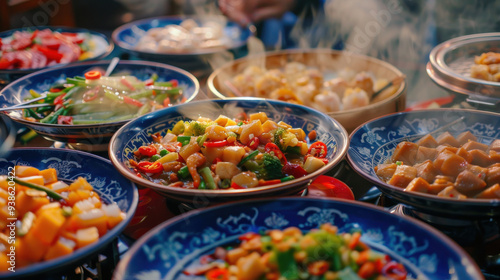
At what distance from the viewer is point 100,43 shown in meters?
4.45

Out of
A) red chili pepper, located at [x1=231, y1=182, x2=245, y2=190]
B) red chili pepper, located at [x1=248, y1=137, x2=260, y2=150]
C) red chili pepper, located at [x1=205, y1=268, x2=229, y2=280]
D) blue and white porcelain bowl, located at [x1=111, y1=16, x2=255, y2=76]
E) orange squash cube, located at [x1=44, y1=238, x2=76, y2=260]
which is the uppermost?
orange squash cube, located at [x1=44, y1=238, x2=76, y2=260]

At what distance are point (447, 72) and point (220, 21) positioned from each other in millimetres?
3392

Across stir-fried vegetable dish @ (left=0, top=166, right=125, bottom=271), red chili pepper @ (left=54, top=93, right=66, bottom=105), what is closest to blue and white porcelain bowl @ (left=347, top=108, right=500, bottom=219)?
stir-fried vegetable dish @ (left=0, top=166, right=125, bottom=271)

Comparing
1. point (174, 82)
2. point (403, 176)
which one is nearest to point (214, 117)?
point (174, 82)

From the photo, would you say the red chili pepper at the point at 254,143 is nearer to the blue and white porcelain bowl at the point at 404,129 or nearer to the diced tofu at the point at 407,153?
the blue and white porcelain bowl at the point at 404,129

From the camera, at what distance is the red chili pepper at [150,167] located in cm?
204

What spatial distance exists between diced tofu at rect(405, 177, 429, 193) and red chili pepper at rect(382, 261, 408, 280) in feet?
1.51

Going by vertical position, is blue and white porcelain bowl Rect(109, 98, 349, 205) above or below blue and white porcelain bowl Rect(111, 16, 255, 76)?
above

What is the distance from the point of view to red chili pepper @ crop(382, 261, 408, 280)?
141 centimetres

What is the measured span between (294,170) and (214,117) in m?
0.84

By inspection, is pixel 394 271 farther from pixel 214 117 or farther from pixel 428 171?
pixel 214 117

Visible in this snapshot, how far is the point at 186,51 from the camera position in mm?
4254

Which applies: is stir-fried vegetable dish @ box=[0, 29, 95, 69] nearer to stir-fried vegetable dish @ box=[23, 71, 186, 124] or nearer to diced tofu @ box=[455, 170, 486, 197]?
stir-fried vegetable dish @ box=[23, 71, 186, 124]

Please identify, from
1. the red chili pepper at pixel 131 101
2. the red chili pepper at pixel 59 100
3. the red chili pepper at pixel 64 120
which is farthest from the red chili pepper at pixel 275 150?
the red chili pepper at pixel 59 100
